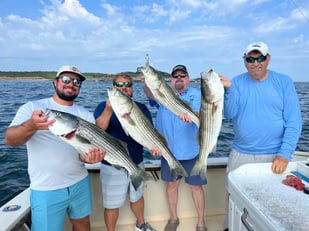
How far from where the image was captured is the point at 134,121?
2.85m

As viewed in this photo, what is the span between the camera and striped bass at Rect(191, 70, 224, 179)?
2525mm

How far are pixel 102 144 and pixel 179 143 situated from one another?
127 centimetres

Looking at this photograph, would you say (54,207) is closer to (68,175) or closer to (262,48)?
(68,175)

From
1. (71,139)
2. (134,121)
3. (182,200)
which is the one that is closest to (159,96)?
(134,121)

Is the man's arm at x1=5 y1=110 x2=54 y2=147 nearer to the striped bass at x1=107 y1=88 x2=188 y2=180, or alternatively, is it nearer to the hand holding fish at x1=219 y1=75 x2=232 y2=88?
the striped bass at x1=107 y1=88 x2=188 y2=180

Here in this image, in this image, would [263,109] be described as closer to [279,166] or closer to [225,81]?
[225,81]

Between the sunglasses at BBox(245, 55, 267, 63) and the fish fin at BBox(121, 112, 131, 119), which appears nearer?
the fish fin at BBox(121, 112, 131, 119)

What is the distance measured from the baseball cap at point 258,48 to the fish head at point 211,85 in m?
0.73

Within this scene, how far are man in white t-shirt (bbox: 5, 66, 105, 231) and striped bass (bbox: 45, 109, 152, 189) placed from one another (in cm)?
8

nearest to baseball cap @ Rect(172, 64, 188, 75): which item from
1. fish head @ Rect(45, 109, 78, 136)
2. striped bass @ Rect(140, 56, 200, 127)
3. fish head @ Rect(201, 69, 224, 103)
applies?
striped bass @ Rect(140, 56, 200, 127)

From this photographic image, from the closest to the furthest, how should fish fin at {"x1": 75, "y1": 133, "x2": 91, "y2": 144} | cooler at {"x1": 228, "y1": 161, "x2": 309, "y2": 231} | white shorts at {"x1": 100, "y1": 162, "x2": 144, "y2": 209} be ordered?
cooler at {"x1": 228, "y1": 161, "x2": 309, "y2": 231}, fish fin at {"x1": 75, "y1": 133, "x2": 91, "y2": 144}, white shorts at {"x1": 100, "y1": 162, "x2": 144, "y2": 209}

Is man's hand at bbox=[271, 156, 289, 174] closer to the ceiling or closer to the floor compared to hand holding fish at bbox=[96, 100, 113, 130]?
closer to the floor

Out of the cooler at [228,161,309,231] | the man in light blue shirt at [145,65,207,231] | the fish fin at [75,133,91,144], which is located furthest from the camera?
the man in light blue shirt at [145,65,207,231]

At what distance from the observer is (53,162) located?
8.79 feet
